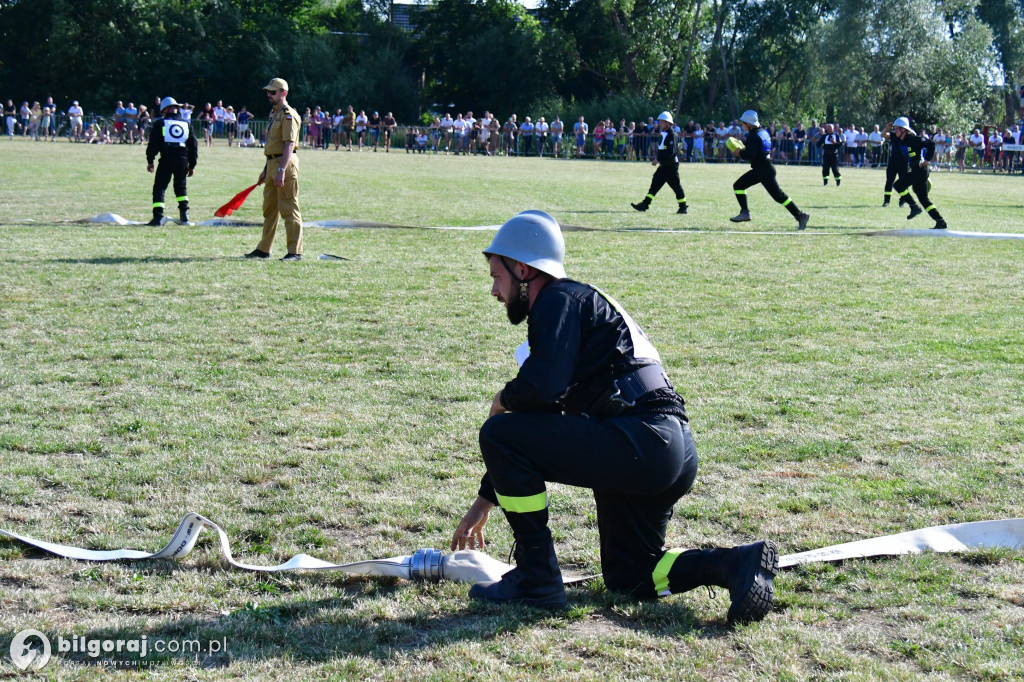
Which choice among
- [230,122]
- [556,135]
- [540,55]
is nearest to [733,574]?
[556,135]

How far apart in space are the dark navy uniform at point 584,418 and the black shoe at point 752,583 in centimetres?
25

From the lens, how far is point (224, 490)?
489cm

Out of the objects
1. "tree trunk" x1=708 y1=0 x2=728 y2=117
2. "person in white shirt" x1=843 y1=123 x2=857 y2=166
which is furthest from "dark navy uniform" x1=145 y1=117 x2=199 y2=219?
"tree trunk" x1=708 y1=0 x2=728 y2=117

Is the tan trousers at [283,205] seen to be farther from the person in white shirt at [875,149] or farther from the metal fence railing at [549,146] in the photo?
the person in white shirt at [875,149]

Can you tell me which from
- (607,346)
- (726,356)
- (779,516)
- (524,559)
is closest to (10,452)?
(524,559)

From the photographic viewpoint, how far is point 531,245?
11.9 ft

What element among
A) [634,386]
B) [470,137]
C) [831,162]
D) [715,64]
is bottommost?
[634,386]

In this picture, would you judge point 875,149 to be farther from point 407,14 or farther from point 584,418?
point 584,418

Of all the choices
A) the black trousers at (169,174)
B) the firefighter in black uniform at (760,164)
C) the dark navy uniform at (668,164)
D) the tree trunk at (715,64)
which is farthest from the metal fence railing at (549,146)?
the black trousers at (169,174)

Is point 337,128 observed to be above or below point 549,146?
above

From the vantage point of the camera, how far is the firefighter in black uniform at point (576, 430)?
11.6ft

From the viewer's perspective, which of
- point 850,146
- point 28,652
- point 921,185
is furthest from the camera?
point 850,146

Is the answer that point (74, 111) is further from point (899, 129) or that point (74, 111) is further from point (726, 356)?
point (726, 356)

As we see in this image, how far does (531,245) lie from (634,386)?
60cm
